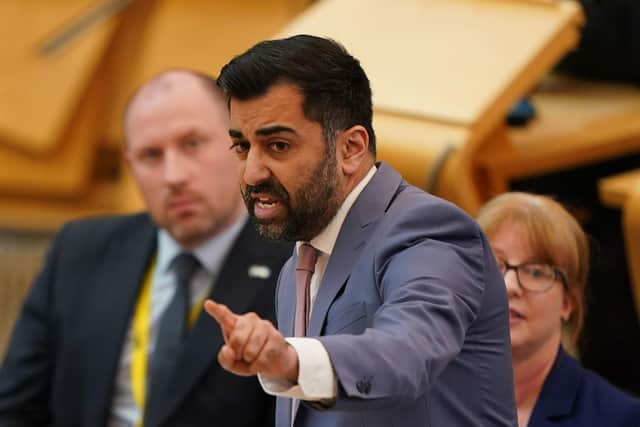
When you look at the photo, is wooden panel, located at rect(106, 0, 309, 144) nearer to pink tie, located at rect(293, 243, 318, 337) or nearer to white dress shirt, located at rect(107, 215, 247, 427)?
white dress shirt, located at rect(107, 215, 247, 427)

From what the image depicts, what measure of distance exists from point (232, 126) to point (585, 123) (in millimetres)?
1524

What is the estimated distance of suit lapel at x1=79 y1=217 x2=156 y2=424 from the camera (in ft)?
7.80

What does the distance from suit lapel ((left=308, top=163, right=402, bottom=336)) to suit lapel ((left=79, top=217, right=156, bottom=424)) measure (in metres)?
0.98

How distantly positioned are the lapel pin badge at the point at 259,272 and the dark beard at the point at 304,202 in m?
0.87

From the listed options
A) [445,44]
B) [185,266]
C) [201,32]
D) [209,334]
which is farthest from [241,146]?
[201,32]

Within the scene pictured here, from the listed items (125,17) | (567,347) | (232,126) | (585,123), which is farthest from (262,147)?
(125,17)

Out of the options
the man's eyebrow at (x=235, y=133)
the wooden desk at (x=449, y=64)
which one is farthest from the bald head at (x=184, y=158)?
the man's eyebrow at (x=235, y=133)

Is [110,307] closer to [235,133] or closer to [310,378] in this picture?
[235,133]

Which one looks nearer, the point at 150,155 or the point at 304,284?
the point at 304,284

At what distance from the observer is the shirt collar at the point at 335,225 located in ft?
4.86

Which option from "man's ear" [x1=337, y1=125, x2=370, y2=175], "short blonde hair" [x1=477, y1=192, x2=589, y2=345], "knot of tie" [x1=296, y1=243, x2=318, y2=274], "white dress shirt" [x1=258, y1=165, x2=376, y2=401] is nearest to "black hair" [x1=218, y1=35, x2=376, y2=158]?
"man's ear" [x1=337, y1=125, x2=370, y2=175]

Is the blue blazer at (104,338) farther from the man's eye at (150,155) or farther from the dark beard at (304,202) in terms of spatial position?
the dark beard at (304,202)

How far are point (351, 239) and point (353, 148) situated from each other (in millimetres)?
93

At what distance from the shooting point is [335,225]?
4.86 feet
